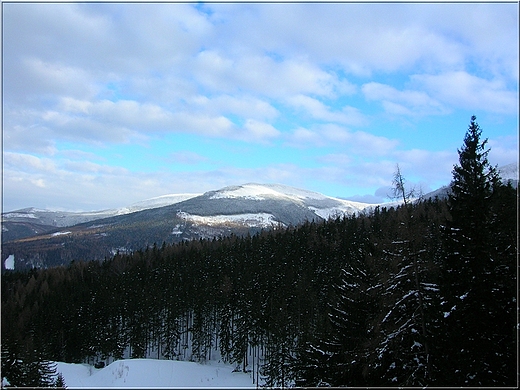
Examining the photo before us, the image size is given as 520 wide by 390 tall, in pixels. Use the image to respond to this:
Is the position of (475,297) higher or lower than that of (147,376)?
higher

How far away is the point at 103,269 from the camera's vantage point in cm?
9625

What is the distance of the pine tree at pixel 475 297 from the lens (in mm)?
13719

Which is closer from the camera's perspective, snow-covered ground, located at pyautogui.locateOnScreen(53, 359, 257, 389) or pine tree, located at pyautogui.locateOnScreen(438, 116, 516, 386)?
pine tree, located at pyautogui.locateOnScreen(438, 116, 516, 386)

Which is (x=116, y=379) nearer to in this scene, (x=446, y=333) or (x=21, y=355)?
(x=21, y=355)

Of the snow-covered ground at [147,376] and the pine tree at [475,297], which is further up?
the pine tree at [475,297]

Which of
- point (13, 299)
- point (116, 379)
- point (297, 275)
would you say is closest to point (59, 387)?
point (116, 379)

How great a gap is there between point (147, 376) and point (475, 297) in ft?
94.1

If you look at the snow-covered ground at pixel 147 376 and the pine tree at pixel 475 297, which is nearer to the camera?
the pine tree at pixel 475 297

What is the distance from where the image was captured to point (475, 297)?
46.6ft

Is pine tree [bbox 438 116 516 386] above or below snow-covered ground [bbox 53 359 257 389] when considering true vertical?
above

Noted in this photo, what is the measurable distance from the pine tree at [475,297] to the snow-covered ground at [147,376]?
24556mm

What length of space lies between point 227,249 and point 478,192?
3063 inches

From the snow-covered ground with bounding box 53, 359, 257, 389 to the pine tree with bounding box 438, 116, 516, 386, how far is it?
2456 centimetres

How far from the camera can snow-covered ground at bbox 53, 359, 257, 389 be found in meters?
30.2
